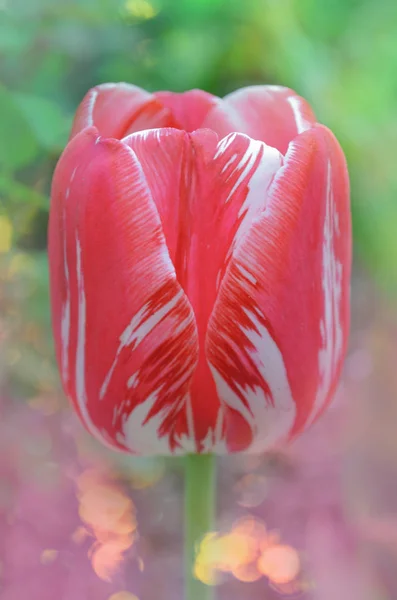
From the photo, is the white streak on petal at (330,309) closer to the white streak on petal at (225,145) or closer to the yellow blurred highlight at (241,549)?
the white streak on petal at (225,145)

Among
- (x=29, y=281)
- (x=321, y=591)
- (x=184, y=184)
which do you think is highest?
(x=184, y=184)

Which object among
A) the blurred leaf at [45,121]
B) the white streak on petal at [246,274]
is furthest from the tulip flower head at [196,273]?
the blurred leaf at [45,121]

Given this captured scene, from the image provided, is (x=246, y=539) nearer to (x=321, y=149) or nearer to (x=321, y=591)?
(x=321, y=591)

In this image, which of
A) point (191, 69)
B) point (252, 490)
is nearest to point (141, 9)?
point (191, 69)

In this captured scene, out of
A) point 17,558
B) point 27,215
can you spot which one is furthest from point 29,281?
point 17,558

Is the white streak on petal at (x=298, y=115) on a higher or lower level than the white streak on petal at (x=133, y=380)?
higher

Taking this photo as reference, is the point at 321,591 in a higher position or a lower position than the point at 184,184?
lower

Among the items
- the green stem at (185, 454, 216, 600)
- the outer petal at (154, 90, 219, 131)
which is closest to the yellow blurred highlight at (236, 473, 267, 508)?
the green stem at (185, 454, 216, 600)
